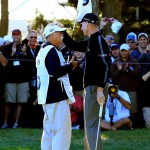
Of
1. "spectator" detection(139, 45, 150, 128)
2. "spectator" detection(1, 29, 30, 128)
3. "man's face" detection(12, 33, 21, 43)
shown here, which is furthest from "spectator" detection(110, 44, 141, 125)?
"man's face" detection(12, 33, 21, 43)

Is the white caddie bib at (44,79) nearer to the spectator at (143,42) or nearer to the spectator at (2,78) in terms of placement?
the spectator at (2,78)

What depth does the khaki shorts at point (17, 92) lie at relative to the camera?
14.2 metres

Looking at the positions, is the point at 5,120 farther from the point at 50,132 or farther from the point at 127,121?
the point at 50,132

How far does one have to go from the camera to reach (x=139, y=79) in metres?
14.1

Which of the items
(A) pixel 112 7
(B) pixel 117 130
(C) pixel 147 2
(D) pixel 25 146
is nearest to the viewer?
(D) pixel 25 146

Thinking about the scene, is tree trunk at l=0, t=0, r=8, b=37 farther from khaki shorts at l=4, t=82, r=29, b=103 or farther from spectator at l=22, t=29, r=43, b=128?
khaki shorts at l=4, t=82, r=29, b=103

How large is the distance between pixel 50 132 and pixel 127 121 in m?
4.42

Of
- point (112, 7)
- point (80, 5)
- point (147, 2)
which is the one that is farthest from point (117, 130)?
point (147, 2)

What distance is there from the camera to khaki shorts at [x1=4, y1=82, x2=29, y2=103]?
1421cm

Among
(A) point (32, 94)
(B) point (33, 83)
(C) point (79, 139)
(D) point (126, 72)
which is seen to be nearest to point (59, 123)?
(C) point (79, 139)

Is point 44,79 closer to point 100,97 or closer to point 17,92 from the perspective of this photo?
point 100,97

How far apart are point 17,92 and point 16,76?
0.36 meters

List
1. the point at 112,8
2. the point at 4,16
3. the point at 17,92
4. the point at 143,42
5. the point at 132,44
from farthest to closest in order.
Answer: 1. the point at 4,16
2. the point at 112,8
3. the point at 132,44
4. the point at 143,42
5. the point at 17,92

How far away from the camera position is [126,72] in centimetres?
1391
